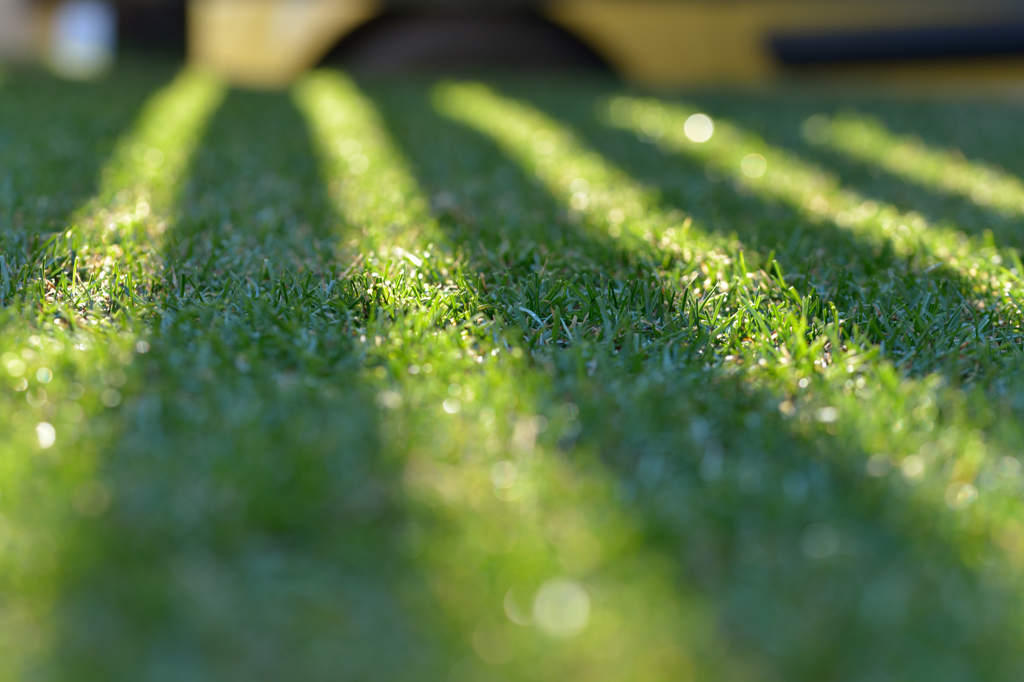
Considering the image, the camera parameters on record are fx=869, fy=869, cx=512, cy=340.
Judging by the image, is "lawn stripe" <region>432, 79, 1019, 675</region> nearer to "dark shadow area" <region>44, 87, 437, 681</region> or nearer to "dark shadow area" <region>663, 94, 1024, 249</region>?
"dark shadow area" <region>44, 87, 437, 681</region>

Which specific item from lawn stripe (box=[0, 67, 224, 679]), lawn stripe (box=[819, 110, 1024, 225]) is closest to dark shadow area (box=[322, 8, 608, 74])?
lawn stripe (box=[819, 110, 1024, 225])

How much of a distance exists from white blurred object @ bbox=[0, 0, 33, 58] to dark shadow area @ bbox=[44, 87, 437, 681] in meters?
7.58

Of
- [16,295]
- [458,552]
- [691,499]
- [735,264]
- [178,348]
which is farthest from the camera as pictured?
[735,264]

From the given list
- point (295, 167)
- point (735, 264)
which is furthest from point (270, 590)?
point (295, 167)

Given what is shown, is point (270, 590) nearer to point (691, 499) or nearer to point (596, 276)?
point (691, 499)

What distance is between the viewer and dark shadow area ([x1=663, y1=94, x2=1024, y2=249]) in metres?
2.72

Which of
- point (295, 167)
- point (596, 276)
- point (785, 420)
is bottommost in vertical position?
point (295, 167)

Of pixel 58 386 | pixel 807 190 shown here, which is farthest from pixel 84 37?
pixel 58 386

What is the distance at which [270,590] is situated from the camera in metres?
1.00

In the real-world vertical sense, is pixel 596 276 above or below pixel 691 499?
below

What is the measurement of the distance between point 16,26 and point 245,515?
8.63m

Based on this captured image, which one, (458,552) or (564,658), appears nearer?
(564,658)

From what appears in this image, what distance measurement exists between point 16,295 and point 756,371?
1.46 m

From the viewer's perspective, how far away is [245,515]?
1.12m
